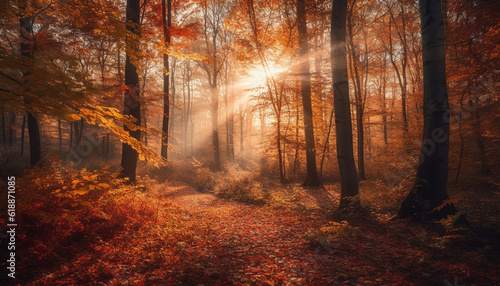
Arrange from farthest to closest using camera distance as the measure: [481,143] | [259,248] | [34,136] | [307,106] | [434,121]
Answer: [34,136] → [307,106] → [481,143] → [434,121] → [259,248]

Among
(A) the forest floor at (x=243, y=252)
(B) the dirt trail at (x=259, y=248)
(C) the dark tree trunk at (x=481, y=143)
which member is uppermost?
(C) the dark tree trunk at (x=481, y=143)

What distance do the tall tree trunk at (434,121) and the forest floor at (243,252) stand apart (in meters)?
0.70

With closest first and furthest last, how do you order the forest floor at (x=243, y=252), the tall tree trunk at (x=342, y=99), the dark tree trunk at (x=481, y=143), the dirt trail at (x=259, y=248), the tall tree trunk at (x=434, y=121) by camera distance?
1. the forest floor at (x=243, y=252)
2. the dirt trail at (x=259, y=248)
3. the tall tree trunk at (x=434, y=121)
4. the tall tree trunk at (x=342, y=99)
5. the dark tree trunk at (x=481, y=143)

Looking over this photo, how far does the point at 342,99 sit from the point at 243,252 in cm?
483

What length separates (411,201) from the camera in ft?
17.5

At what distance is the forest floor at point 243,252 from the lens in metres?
3.14

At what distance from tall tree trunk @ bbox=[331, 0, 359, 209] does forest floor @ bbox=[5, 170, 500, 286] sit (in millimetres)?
920

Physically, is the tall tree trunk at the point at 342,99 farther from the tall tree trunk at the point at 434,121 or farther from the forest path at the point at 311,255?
the tall tree trunk at the point at 434,121

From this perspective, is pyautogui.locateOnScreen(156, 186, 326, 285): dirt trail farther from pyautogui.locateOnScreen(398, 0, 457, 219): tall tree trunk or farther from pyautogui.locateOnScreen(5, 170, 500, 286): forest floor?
pyautogui.locateOnScreen(398, 0, 457, 219): tall tree trunk

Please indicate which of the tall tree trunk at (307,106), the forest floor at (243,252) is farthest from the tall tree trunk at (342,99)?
the tall tree trunk at (307,106)

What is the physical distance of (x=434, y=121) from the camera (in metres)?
5.06

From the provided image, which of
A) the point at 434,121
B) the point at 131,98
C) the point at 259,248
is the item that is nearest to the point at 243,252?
the point at 259,248

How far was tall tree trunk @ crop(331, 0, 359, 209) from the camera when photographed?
6023 mm

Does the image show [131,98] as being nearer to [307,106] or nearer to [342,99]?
[342,99]
